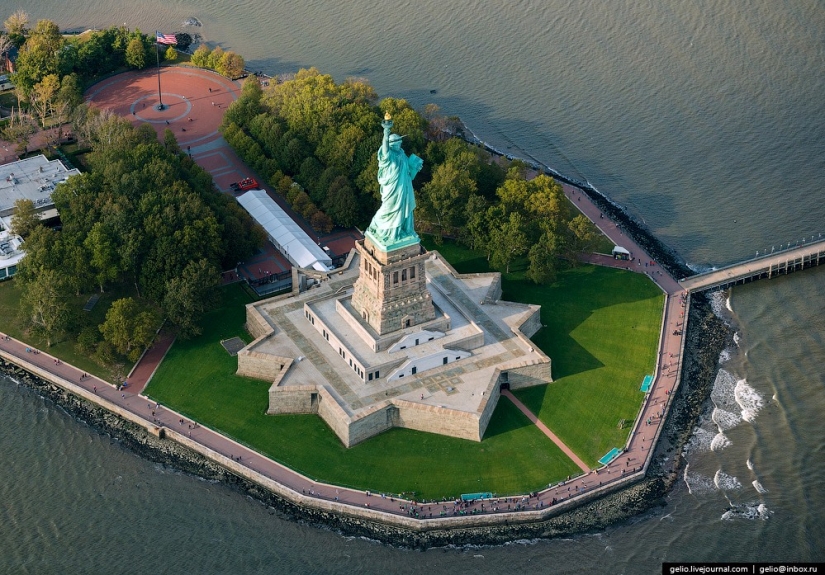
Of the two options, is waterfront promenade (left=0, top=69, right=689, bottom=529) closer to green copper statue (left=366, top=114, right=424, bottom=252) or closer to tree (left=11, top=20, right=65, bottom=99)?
green copper statue (left=366, top=114, right=424, bottom=252)

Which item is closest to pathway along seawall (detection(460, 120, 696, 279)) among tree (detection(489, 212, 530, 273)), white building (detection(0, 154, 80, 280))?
tree (detection(489, 212, 530, 273))

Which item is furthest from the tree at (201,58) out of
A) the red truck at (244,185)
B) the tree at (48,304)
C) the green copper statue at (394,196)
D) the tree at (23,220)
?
the green copper statue at (394,196)

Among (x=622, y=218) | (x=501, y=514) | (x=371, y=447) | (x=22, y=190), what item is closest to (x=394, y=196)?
(x=371, y=447)

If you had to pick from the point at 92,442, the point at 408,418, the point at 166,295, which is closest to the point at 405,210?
the point at 408,418

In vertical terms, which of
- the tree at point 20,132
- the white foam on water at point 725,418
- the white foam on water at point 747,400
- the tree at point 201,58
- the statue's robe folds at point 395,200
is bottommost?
the tree at point 20,132

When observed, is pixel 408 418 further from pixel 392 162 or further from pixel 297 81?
pixel 297 81

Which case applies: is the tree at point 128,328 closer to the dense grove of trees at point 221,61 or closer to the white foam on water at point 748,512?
the dense grove of trees at point 221,61
